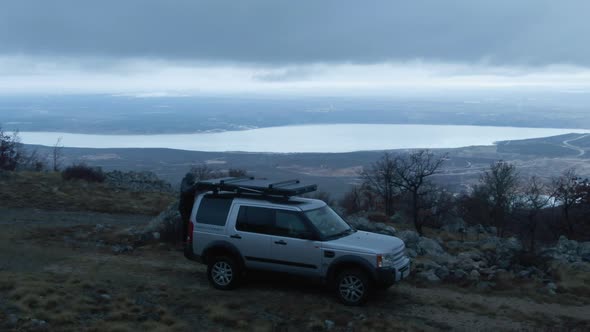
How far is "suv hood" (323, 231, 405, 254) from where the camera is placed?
8.93 metres

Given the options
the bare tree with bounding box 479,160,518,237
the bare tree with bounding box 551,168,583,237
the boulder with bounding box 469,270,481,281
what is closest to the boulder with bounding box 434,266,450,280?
the boulder with bounding box 469,270,481,281

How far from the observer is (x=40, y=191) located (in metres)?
23.0

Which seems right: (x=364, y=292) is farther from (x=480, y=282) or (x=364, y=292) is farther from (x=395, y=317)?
(x=480, y=282)

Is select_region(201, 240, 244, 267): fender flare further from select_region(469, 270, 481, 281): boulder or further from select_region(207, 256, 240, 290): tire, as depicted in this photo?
select_region(469, 270, 481, 281): boulder

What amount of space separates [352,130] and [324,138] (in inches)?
666

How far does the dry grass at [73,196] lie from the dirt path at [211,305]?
9221 millimetres

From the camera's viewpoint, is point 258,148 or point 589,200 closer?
point 589,200

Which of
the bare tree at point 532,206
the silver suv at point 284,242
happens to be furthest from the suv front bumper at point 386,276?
the bare tree at point 532,206

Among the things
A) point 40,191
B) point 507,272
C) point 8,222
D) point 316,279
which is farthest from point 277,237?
point 40,191

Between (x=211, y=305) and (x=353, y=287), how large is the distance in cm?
246

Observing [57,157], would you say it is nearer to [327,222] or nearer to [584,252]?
[327,222]

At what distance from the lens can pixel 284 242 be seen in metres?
9.36

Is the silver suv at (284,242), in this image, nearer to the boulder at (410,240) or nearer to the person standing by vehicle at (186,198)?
the person standing by vehicle at (186,198)

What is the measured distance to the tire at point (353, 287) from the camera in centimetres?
884
